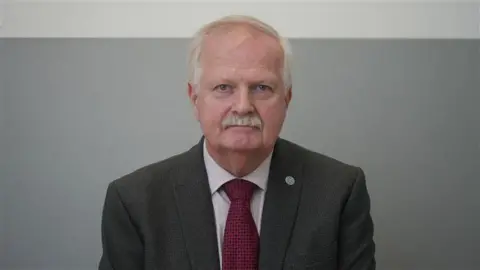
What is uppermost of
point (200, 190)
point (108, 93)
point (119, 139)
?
point (108, 93)

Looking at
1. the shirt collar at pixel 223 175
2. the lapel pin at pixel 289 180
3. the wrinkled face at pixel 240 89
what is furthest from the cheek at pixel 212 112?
the lapel pin at pixel 289 180

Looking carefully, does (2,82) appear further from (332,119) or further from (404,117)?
(404,117)

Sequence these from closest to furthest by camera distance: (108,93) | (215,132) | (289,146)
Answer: (215,132), (289,146), (108,93)

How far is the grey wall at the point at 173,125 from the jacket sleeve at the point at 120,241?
43 cm

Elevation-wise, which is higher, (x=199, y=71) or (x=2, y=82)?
(x=2, y=82)

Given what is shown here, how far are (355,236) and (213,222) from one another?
1.22 ft

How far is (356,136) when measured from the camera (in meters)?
1.87

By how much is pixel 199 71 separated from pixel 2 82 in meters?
0.83

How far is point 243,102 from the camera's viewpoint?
4.25 ft

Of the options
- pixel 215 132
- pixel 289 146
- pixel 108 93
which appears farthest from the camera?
pixel 108 93

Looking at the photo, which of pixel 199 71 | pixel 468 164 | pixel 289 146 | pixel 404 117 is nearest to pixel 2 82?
pixel 199 71

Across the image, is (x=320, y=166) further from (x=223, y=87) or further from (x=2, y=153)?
(x=2, y=153)

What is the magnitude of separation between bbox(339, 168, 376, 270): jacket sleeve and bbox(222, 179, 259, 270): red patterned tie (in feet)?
0.77

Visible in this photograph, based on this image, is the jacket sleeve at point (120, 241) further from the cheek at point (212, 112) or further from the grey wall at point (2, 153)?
the grey wall at point (2, 153)
